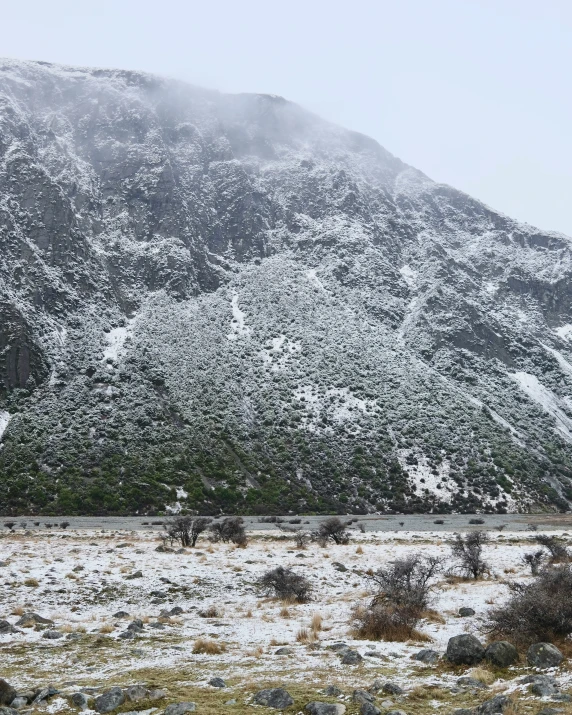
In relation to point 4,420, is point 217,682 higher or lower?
higher

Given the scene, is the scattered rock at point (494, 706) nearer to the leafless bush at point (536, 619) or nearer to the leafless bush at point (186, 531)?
the leafless bush at point (536, 619)

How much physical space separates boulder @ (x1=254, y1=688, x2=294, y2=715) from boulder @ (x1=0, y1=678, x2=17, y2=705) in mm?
3492

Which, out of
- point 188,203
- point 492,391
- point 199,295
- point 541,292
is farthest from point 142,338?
point 541,292

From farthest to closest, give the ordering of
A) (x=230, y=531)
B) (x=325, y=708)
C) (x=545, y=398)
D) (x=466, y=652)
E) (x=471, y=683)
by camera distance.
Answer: (x=545, y=398)
(x=230, y=531)
(x=466, y=652)
(x=471, y=683)
(x=325, y=708)

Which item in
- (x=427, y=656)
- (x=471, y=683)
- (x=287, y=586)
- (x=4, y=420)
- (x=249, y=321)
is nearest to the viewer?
(x=471, y=683)

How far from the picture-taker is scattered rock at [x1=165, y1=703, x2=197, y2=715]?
6.84 m

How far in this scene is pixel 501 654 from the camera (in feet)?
28.5

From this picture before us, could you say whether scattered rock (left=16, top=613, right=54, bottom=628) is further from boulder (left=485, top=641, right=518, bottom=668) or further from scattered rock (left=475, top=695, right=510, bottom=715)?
scattered rock (left=475, top=695, right=510, bottom=715)

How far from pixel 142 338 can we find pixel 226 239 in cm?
5060

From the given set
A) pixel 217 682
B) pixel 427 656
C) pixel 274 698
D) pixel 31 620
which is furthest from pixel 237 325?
pixel 274 698

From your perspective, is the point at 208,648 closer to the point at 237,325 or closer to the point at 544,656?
the point at 544,656

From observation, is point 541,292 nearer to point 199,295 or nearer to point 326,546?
point 199,295

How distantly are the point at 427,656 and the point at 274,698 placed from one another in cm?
354

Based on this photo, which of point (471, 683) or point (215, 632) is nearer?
point (471, 683)
